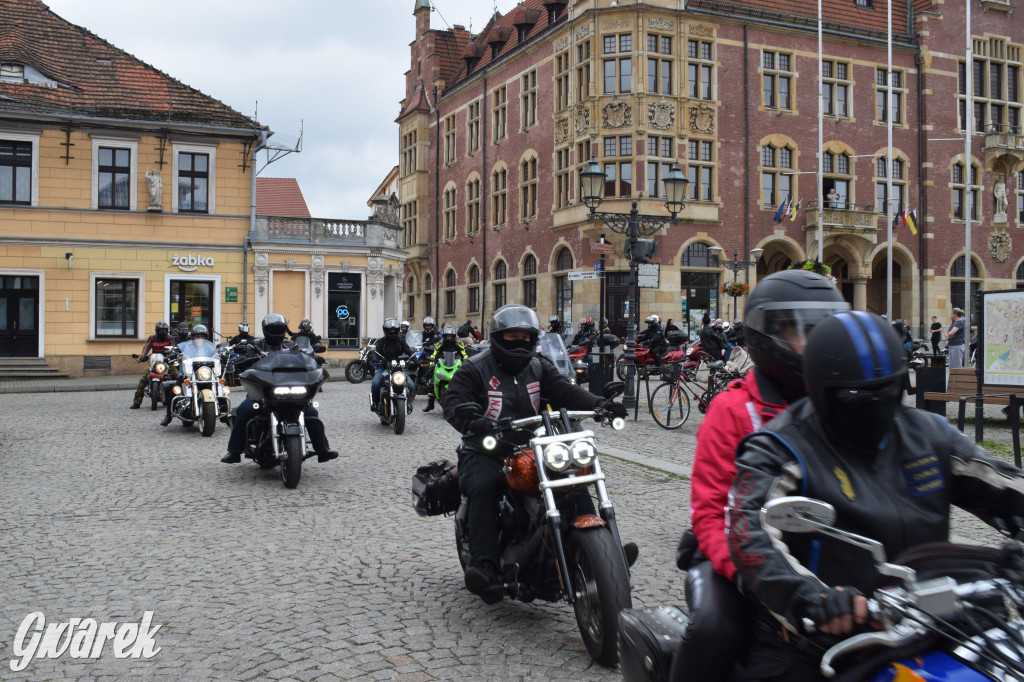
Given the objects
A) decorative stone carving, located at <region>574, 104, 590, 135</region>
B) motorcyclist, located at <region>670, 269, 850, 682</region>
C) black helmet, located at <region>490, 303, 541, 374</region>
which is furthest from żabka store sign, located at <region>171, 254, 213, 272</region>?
motorcyclist, located at <region>670, 269, 850, 682</region>

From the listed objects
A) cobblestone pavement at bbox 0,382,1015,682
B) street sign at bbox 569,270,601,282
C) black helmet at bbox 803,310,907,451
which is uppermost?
street sign at bbox 569,270,601,282

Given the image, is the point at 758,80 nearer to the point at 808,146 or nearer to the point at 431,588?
the point at 808,146

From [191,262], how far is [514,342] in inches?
1105

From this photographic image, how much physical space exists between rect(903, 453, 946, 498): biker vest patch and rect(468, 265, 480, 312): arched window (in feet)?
145

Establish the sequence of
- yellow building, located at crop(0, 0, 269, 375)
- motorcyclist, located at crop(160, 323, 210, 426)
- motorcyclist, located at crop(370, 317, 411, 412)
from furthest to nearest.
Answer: yellow building, located at crop(0, 0, 269, 375) < motorcyclist, located at crop(370, 317, 411, 412) < motorcyclist, located at crop(160, 323, 210, 426)

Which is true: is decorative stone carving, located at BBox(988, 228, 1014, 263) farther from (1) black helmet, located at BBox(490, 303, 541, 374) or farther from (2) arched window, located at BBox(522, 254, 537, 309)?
(1) black helmet, located at BBox(490, 303, 541, 374)

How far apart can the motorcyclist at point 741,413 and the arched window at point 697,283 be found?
109 ft

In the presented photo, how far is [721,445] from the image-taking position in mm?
2695

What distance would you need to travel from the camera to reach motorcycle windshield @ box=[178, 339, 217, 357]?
1351 cm

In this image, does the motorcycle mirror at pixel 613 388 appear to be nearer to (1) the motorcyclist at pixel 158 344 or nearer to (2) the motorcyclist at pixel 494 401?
(2) the motorcyclist at pixel 494 401

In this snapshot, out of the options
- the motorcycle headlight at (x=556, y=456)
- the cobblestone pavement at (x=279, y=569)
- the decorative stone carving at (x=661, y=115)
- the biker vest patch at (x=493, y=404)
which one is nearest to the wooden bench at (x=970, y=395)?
the cobblestone pavement at (x=279, y=569)

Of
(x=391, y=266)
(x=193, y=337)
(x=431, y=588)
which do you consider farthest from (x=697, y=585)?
(x=391, y=266)

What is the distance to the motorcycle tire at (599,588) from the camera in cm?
377

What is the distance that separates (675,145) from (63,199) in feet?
71.5
